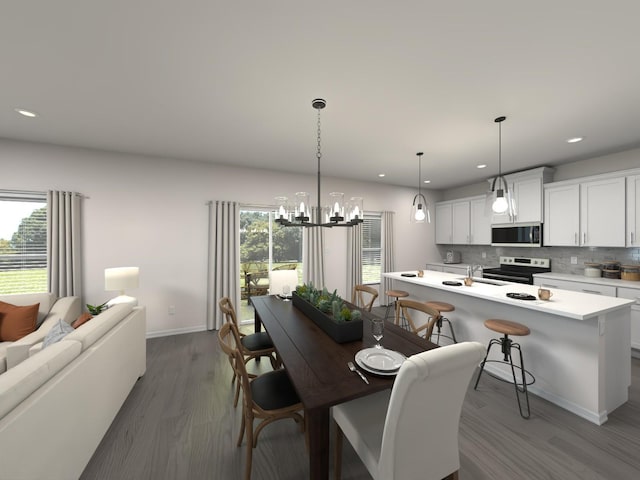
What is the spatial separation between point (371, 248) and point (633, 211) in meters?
3.71

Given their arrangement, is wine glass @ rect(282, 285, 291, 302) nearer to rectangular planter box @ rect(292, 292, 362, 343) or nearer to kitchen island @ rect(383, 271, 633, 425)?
rectangular planter box @ rect(292, 292, 362, 343)

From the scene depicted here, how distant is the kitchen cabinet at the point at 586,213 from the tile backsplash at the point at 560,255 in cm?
39

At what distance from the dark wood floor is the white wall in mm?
1690

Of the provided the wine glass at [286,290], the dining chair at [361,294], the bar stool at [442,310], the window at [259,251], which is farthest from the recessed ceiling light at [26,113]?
the bar stool at [442,310]

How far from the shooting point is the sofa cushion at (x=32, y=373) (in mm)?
1092

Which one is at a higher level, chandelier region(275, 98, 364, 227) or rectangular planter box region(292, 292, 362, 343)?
chandelier region(275, 98, 364, 227)

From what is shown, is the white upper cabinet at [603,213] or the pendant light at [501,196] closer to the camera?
the pendant light at [501,196]

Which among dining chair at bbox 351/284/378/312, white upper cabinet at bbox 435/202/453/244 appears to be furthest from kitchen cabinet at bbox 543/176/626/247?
dining chair at bbox 351/284/378/312

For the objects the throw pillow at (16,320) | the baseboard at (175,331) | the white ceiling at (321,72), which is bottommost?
the baseboard at (175,331)

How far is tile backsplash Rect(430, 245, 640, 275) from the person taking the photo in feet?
11.6

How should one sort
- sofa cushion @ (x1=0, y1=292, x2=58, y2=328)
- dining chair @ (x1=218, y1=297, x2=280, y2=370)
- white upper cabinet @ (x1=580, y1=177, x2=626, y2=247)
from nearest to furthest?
dining chair @ (x1=218, y1=297, x2=280, y2=370) → sofa cushion @ (x1=0, y1=292, x2=58, y2=328) → white upper cabinet @ (x1=580, y1=177, x2=626, y2=247)

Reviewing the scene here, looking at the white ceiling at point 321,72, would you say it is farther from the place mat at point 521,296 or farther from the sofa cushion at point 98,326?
the sofa cushion at point 98,326

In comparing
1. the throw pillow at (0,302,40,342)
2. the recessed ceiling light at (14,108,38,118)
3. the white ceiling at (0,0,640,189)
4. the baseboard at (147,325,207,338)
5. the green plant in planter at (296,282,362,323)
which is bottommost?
the baseboard at (147,325,207,338)

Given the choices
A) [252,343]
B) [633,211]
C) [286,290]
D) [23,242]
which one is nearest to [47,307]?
Result: [23,242]
